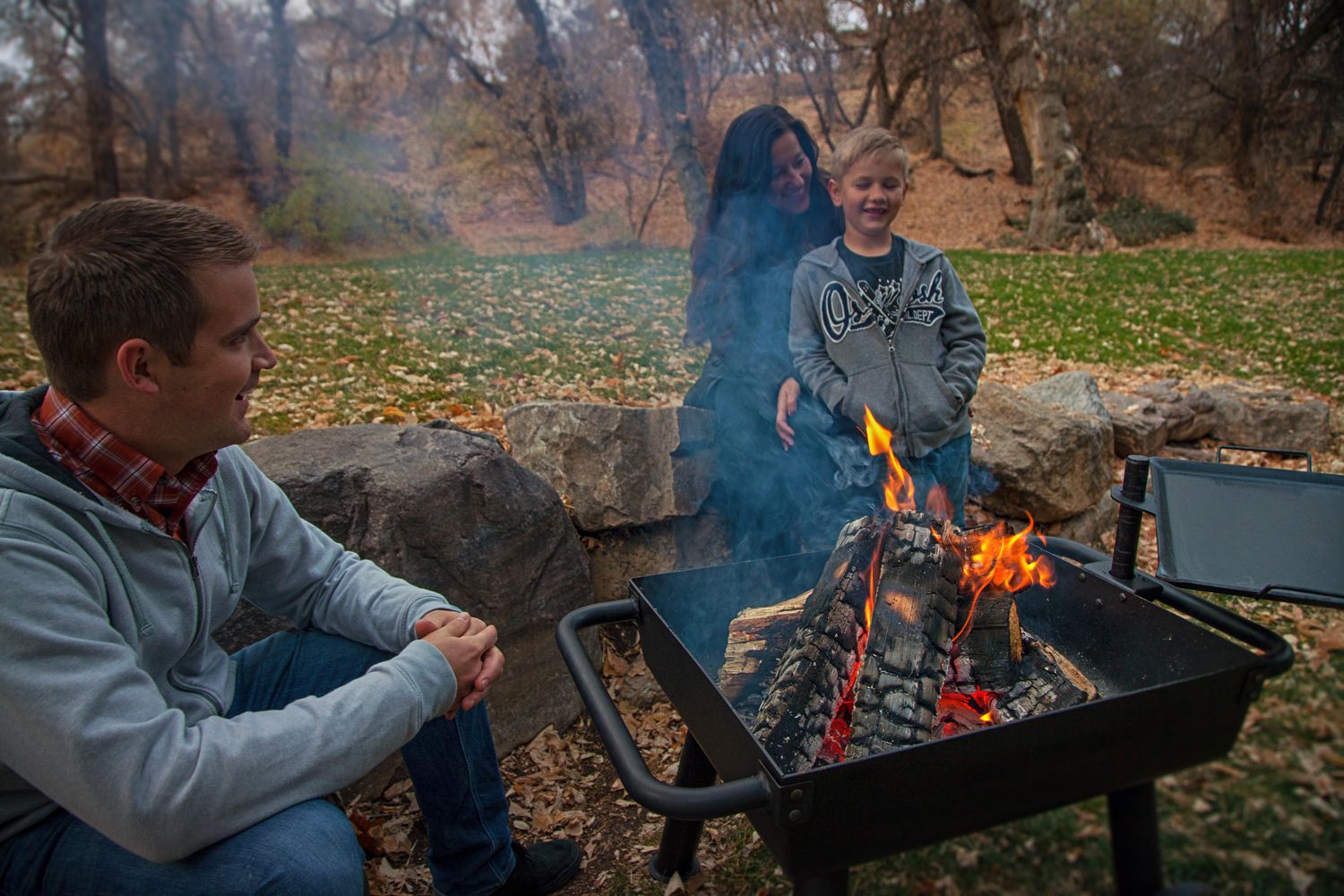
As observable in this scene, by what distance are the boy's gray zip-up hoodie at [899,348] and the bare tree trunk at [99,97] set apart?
541 inches

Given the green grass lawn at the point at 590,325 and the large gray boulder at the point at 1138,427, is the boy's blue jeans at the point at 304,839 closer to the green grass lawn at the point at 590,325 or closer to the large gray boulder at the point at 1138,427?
the green grass lawn at the point at 590,325

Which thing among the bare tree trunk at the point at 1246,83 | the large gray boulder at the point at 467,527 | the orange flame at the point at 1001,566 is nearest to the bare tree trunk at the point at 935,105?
the bare tree trunk at the point at 1246,83

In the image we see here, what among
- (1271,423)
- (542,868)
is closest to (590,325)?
(1271,423)

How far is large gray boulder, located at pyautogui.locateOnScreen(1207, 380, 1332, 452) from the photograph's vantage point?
5766 mm

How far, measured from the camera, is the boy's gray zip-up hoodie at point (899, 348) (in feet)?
10.4

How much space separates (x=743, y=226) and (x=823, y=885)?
2940mm

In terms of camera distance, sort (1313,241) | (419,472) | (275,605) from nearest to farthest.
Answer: (275,605) < (419,472) < (1313,241)

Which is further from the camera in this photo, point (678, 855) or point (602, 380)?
point (602, 380)

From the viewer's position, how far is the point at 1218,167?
20156 mm

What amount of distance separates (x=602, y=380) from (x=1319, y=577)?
4725 mm

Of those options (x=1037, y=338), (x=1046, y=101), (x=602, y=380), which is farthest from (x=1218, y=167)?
(x=602, y=380)

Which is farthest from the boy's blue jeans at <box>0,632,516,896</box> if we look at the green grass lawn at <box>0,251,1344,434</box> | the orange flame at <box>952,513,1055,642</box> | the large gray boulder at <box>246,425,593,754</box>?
the green grass lawn at <box>0,251,1344,434</box>

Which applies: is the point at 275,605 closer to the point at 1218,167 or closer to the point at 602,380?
the point at 602,380

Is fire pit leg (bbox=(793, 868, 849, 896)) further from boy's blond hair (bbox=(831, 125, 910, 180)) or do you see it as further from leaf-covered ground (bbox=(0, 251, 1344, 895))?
boy's blond hair (bbox=(831, 125, 910, 180))
